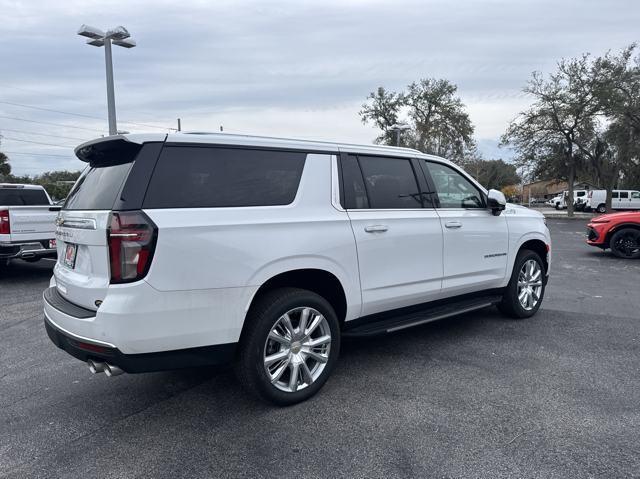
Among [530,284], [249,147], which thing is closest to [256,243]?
[249,147]

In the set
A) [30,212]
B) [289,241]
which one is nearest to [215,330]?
[289,241]

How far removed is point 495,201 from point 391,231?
160cm

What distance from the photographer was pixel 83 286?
3002mm

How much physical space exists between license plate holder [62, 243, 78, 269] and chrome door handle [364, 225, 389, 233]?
6.81ft

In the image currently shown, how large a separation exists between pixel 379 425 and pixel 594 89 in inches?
1266

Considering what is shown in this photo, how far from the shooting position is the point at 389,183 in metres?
4.18

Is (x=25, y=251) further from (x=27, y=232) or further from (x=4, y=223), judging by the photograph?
(x=4, y=223)

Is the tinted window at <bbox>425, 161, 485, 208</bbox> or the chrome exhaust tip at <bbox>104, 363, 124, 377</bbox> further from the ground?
the tinted window at <bbox>425, 161, 485, 208</bbox>

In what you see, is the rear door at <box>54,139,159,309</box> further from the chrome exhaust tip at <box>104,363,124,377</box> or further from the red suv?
the red suv

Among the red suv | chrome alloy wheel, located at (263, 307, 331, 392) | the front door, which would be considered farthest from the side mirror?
the red suv

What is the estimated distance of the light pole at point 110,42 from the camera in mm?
11367

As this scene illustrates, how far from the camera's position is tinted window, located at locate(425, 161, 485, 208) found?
4645 mm

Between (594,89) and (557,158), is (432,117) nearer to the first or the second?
(557,158)

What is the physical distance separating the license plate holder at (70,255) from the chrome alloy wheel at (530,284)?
14.7 feet
